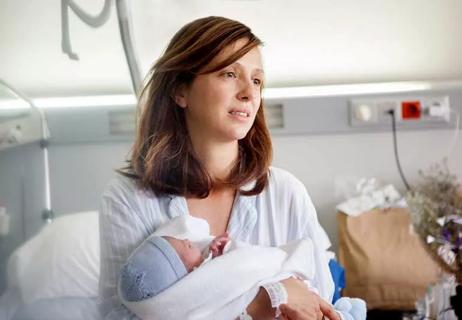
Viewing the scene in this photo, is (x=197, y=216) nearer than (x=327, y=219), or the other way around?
(x=197, y=216)

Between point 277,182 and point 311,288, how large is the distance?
0.55 feet

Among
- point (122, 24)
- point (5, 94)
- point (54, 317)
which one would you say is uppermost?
point (122, 24)

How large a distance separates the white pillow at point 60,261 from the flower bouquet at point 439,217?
22.4 inches

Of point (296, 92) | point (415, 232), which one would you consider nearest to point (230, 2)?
point (296, 92)

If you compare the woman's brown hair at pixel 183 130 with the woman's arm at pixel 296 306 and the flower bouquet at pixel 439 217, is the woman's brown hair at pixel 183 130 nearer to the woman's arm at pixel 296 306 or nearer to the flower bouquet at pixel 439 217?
the woman's arm at pixel 296 306

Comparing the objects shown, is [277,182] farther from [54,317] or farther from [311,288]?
[54,317]

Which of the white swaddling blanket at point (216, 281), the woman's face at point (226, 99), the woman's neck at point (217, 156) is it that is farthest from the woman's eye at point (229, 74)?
the white swaddling blanket at point (216, 281)

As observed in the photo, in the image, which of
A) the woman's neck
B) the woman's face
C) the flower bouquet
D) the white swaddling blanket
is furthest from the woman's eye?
the flower bouquet

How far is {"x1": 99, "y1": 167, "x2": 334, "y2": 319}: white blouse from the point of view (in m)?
0.75

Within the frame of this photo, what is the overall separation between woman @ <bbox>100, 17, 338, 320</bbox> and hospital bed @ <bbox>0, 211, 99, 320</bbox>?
0.09 metres

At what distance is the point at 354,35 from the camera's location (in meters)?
0.84

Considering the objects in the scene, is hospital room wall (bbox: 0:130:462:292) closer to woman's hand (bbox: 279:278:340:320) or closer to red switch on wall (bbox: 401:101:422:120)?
red switch on wall (bbox: 401:101:422:120)

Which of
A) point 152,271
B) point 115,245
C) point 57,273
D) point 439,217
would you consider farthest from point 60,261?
point 439,217

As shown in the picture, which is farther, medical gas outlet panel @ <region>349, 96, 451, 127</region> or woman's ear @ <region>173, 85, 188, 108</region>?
medical gas outlet panel @ <region>349, 96, 451, 127</region>
